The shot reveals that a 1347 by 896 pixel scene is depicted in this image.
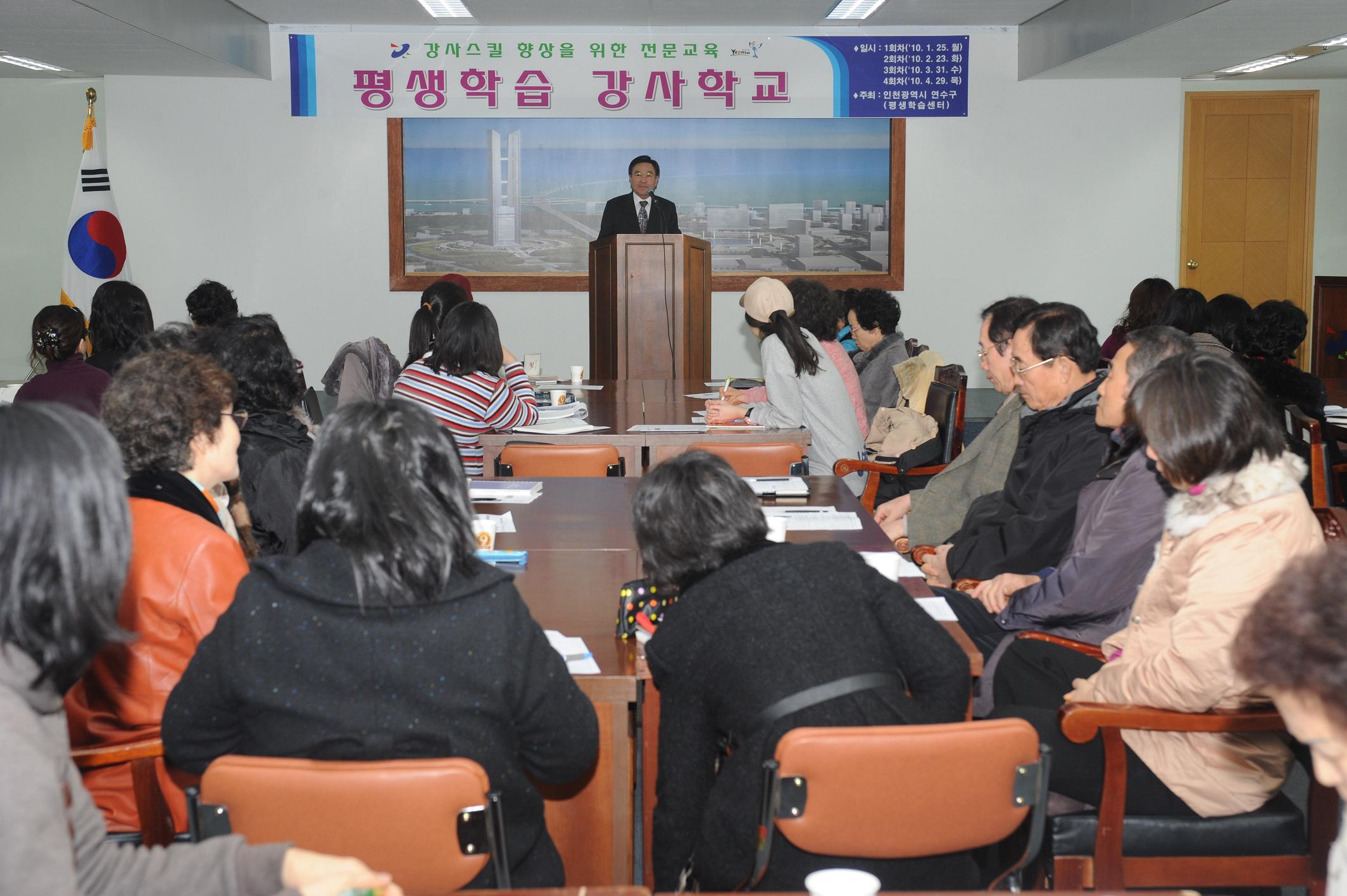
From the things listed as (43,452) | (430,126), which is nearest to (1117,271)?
(430,126)

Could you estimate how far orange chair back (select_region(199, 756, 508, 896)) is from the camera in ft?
4.85

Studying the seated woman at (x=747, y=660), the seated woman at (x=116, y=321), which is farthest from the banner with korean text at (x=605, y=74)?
the seated woman at (x=747, y=660)

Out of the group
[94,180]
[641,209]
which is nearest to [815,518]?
[641,209]

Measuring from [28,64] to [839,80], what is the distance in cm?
638

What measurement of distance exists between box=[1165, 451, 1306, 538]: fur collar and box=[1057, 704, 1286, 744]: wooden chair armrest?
34 centimetres

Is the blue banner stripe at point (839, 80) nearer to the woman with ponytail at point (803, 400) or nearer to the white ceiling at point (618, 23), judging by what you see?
the white ceiling at point (618, 23)

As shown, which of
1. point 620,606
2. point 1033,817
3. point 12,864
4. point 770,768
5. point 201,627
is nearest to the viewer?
point 12,864

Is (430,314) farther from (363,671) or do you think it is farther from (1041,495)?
(363,671)

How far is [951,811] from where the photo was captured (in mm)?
1670

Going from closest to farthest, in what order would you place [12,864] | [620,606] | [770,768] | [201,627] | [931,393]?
[12,864], [770,768], [201,627], [620,606], [931,393]

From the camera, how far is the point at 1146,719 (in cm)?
198

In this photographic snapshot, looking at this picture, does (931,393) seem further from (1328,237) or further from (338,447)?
(1328,237)

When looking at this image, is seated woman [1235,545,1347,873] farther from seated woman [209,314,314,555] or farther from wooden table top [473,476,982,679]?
seated woman [209,314,314,555]

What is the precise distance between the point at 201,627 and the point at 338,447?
49cm
